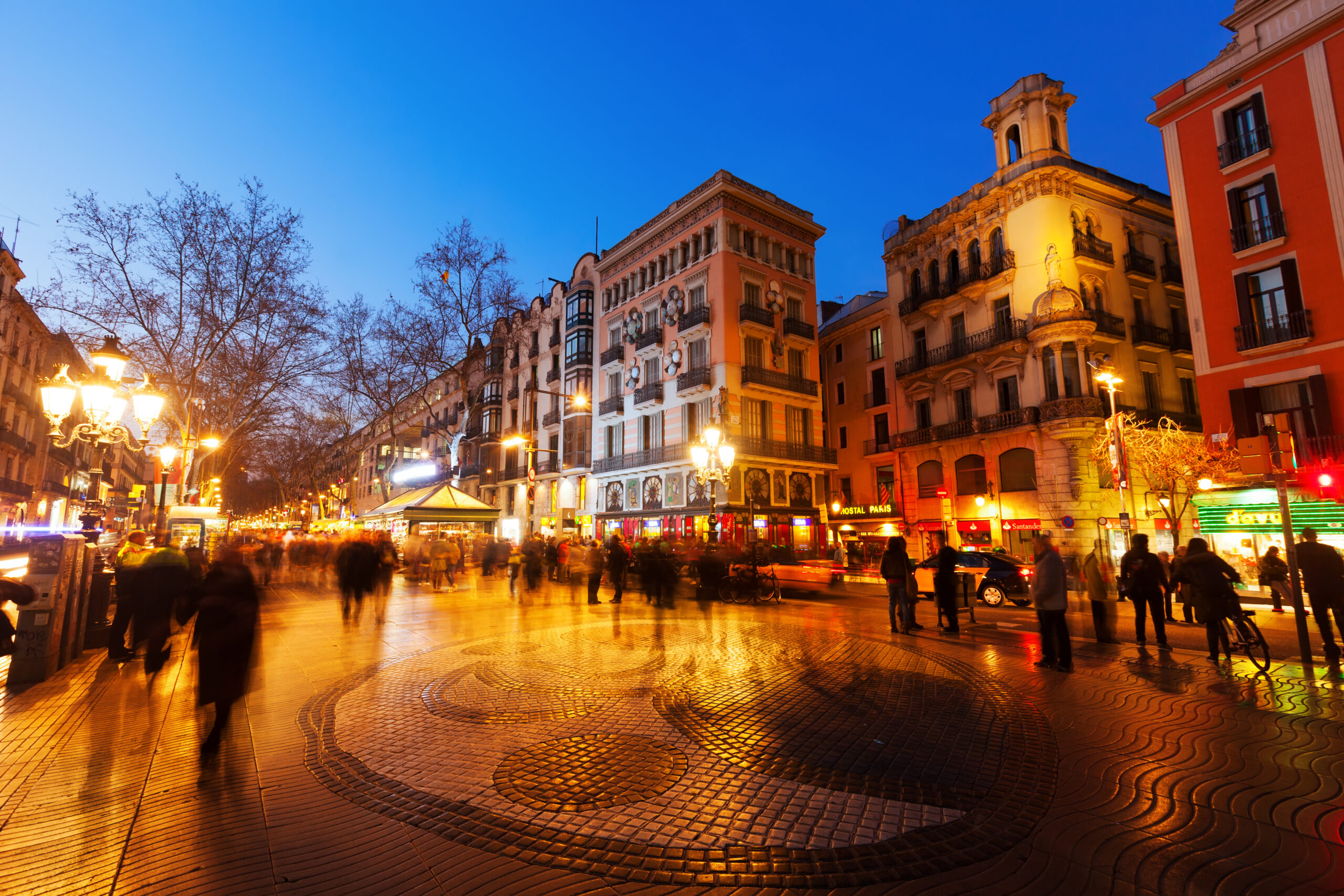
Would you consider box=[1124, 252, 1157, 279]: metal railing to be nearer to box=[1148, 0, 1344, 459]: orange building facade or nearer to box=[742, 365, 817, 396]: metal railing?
box=[1148, 0, 1344, 459]: orange building facade

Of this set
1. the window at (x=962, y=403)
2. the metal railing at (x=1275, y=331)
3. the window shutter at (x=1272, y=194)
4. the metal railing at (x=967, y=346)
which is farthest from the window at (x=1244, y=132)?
the window at (x=962, y=403)

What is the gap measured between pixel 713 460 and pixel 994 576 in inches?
437

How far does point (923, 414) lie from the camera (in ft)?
101

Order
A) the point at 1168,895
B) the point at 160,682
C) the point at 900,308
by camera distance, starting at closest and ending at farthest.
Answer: the point at 1168,895
the point at 160,682
the point at 900,308

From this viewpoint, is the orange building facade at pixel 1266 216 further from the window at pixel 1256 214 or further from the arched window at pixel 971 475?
the arched window at pixel 971 475

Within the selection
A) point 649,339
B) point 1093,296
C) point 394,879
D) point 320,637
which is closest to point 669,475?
point 649,339

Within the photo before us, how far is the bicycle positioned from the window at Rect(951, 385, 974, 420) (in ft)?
69.5

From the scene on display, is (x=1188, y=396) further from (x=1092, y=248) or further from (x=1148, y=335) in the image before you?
(x=1092, y=248)

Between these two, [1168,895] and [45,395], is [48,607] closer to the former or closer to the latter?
[45,395]

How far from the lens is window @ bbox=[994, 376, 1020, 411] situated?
86.3ft

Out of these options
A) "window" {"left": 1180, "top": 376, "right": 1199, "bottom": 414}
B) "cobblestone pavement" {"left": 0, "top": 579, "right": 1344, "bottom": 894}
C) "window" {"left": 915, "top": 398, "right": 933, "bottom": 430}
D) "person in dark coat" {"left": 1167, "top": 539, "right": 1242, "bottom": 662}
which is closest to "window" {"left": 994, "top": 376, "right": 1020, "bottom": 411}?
"window" {"left": 915, "top": 398, "right": 933, "bottom": 430}

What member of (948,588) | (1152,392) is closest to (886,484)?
(1152,392)

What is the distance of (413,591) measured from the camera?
18125 mm

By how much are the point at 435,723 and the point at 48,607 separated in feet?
19.0
